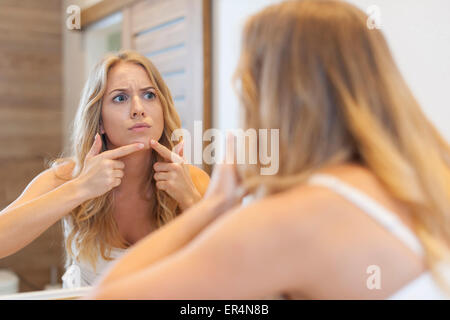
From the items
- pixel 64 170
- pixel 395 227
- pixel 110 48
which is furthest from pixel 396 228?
pixel 110 48

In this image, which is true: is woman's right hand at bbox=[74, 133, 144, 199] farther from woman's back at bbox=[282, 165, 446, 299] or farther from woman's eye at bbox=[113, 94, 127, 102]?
woman's back at bbox=[282, 165, 446, 299]

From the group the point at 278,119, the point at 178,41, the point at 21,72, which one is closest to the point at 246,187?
the point at 278,119

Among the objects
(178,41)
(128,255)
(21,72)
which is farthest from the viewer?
(21,72)

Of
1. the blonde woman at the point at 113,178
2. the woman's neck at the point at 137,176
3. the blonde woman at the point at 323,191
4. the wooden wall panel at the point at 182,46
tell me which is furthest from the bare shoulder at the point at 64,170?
the blonde woman at the point at 323,191

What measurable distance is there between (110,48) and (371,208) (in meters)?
1.82

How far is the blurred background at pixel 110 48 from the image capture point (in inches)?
36.0

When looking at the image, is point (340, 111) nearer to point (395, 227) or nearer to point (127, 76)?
point (395, 227)

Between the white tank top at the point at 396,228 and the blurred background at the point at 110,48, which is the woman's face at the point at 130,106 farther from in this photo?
the white tank top at the point at 396,228

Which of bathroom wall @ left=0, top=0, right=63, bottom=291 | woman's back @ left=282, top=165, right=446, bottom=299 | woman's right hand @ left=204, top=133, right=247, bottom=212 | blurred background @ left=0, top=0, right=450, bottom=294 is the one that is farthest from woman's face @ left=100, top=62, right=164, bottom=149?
bathroom wall @ left=0, top=0, right=63, bottom=291

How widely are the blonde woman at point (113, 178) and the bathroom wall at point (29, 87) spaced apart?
2.78 feet
